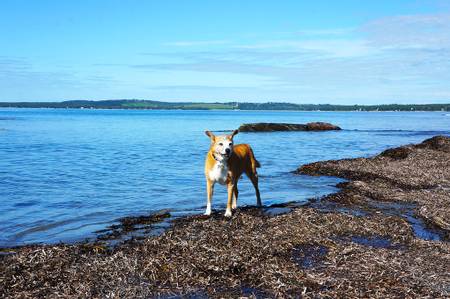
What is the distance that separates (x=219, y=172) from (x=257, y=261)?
4222 mm

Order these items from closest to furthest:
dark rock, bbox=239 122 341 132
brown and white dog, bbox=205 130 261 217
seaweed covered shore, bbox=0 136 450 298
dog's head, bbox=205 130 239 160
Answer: seaweed covered shore, bbox=0 136 450 298, dog's head, bbox=205 130 239 160, brown and white dog, bbox=205 130 261 217, dark rock, bbox=239 122 341 132

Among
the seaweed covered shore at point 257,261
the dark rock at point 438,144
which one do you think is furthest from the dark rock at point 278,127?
the seaweed covered shore at point 257,261

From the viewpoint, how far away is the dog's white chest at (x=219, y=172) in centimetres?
1200

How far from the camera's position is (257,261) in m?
8.09

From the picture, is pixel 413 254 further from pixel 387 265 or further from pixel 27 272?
pixel 27 272

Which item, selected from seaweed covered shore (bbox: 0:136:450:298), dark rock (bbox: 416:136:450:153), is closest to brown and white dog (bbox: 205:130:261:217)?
seaweed covered shore (bbox: 0:136:450:298)

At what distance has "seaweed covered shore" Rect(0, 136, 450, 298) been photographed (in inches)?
275

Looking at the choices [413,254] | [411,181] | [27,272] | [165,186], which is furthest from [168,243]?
[411,181]

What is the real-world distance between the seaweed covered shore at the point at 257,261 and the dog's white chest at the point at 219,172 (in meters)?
0.98

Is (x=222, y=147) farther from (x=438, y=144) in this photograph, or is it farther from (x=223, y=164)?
(x=438, y=144)

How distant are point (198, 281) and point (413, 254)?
13.6 ft

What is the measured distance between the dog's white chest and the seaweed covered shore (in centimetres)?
98

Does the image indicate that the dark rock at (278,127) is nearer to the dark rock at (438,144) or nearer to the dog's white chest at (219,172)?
the dark rock at (438,144)

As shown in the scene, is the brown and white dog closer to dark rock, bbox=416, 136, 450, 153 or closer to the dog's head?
the dog's head
